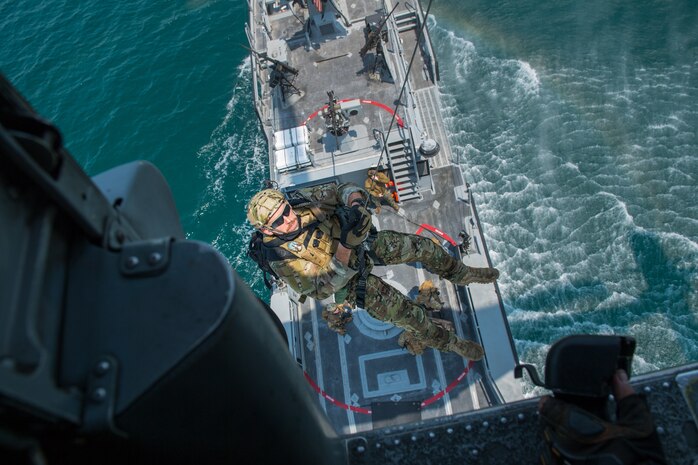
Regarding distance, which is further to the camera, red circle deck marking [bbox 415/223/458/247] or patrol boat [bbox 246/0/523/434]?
red circle deck marking [bbox 415/223/458/247]

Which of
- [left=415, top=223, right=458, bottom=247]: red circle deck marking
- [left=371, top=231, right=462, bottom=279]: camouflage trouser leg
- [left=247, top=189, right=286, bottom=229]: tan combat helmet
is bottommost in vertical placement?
[left=415, top=223, right=458, bottom=247]: red circle deck marking

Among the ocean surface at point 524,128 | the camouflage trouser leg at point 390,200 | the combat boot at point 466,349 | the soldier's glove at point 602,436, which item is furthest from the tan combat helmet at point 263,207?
the ocean surface at point 524,128

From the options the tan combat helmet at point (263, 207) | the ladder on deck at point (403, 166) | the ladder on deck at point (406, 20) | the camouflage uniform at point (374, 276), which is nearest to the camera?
the tan combat helmet at point (263, 207)

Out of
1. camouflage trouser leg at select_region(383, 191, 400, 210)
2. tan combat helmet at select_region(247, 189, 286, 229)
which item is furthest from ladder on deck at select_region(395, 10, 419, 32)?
tan combat helmet at select_region(247, 189, 286, 229)

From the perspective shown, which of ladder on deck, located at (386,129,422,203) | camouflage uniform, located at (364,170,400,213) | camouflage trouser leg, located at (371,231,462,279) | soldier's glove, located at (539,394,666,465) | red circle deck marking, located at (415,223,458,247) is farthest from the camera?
ladder on deck, located at (386,129,422,203)

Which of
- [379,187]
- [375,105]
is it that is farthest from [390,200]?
[375,105]

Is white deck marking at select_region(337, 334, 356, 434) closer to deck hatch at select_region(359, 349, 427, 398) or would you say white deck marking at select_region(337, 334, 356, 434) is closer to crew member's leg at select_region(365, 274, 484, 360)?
deck hatch at select_region(359, 349, 427, 398)

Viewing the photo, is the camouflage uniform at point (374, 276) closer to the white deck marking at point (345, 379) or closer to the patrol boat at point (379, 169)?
the patrol boat at point (379, 169)

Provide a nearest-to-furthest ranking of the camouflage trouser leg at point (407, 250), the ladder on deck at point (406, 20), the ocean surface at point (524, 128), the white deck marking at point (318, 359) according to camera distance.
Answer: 1. the camouflage trouser leg at point (407, 250)
2. the white deck marking at point (318, 359)
3. the ocean surface at point (524, 128)
4. the ladder on deck at point (406, 20)
